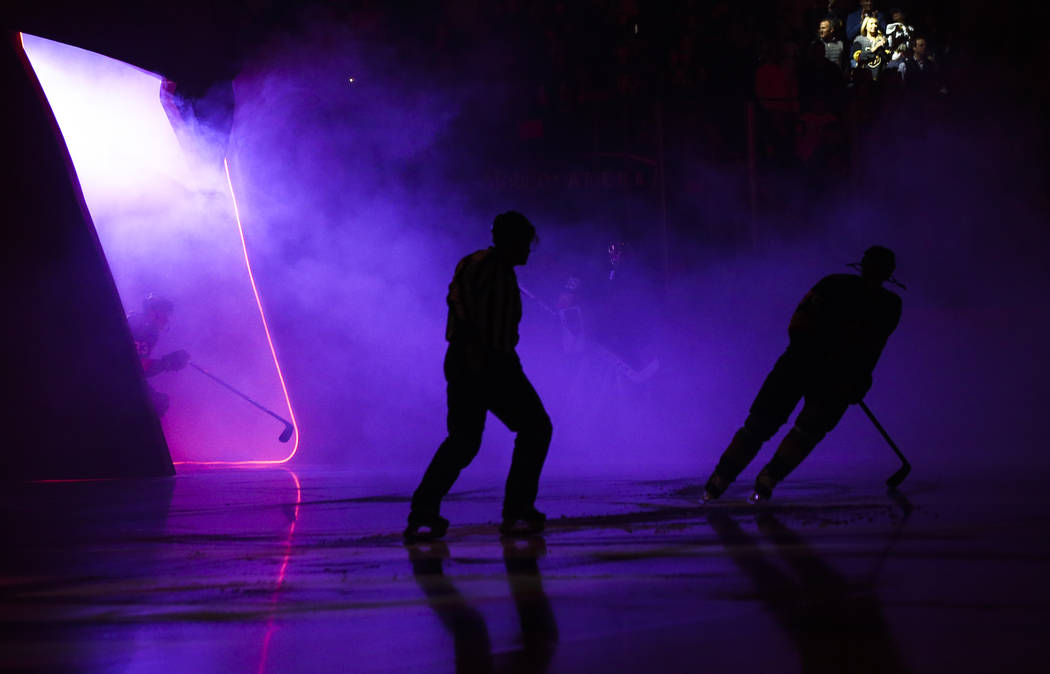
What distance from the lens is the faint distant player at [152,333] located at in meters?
9.41

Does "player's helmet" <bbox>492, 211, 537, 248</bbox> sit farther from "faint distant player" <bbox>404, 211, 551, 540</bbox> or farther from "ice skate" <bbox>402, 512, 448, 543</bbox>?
"ice skate" <bbox>402, 512, 448, 543</bbox>

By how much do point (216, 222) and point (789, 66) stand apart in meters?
5.79

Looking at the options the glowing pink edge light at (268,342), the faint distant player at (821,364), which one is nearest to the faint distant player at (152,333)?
the glowing pink edge light at (268,342)

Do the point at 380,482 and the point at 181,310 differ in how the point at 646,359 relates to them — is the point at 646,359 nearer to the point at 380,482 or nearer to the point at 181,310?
the point at 380,482

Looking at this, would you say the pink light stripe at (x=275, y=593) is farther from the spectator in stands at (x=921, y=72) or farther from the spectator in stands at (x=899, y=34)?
the spectator in stands at (x=899, y=34)

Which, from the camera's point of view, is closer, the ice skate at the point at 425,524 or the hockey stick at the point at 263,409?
the ice skate at the point at 425,524

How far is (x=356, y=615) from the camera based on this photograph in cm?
255

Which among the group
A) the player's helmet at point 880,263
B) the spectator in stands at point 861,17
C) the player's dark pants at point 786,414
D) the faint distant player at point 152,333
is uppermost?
the spectator in stands at point 861,17

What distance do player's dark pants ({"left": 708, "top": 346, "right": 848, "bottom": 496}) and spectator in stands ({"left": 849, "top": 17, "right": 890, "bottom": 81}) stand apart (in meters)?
6.16

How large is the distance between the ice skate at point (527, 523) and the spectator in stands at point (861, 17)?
26.3 feet

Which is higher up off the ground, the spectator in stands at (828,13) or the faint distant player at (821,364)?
the spectator in stands at (828,13)

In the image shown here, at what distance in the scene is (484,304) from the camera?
426 cm

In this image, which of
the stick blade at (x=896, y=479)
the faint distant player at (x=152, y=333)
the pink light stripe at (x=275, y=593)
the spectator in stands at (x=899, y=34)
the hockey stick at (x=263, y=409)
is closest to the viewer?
the pink light stripe at (x=275, y=593)

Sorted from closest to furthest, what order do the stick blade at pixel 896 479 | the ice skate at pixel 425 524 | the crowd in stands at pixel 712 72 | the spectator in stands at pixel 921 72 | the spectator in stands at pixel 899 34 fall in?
the ice skate at pixel 425 524 → the stick blade at pixel 896 479 → the crowd in stands at pixel 712 72 → the spectator in stands at pixel 921 72 → the spectator in stands at pixel 899 34
